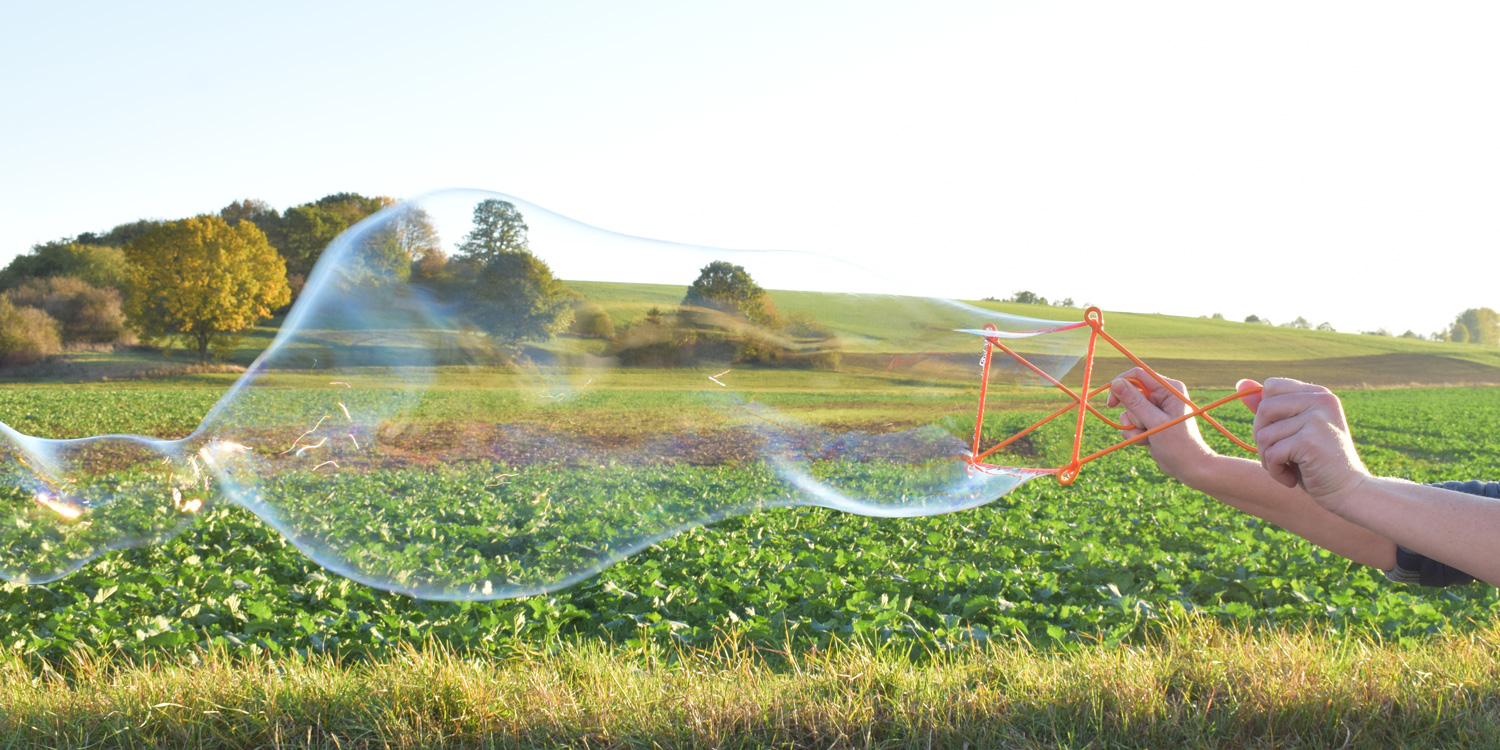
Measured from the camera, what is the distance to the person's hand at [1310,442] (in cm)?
164

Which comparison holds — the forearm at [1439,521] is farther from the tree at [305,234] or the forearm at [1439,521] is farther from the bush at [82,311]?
the tree at [305,234]

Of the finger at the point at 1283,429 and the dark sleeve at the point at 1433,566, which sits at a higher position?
the finger at the point at 1283,429

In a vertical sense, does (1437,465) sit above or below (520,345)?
below

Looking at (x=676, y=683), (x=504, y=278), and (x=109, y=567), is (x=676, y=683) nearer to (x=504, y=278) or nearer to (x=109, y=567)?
(x=504, y=278)

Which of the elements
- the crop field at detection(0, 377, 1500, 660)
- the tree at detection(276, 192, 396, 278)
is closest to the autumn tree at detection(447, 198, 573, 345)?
the crop field at detection(0, 377, 1500, 660)

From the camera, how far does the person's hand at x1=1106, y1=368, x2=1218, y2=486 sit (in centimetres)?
246

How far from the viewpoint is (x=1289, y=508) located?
2400 millimetres

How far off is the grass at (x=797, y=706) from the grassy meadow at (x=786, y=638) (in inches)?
0.5

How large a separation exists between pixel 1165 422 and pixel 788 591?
11.4 ft

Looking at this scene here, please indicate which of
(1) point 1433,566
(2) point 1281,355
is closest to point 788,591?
(1) point 1433,566

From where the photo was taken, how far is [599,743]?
3.01 m

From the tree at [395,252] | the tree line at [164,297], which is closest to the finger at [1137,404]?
the tree at [395,252]

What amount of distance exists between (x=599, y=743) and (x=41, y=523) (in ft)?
18.4

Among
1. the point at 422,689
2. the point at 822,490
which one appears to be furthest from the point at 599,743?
the point at 822,490
